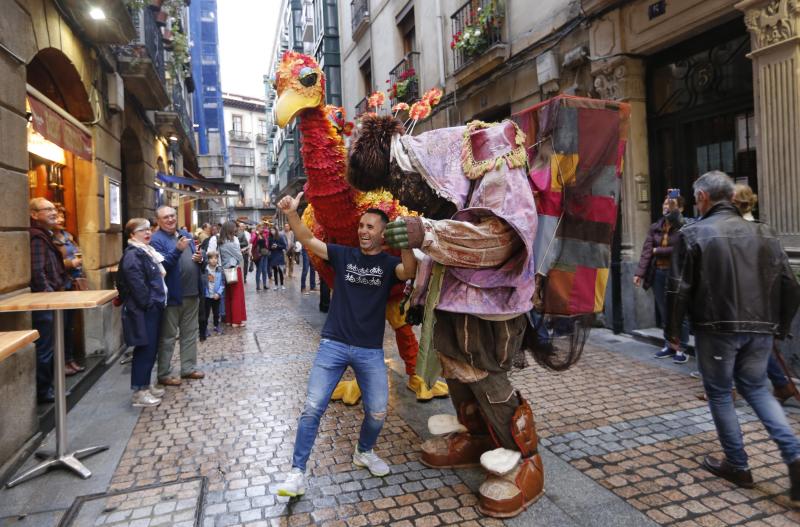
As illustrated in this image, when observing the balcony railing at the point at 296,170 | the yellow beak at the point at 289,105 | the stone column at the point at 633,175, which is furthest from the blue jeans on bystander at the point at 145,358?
the balcony railing at the point at 296,170

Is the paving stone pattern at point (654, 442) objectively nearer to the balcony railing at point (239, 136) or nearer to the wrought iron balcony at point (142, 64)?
the wrought iron balcony at point (142, 64)

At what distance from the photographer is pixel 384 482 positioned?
3053 mm

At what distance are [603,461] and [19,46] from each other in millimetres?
5077

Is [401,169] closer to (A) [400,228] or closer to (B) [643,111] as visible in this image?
(A) [400,228]

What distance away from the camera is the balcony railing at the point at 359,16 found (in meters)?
16.1

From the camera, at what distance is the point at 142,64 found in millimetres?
7281

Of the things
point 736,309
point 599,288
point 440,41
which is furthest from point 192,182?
point 736,309

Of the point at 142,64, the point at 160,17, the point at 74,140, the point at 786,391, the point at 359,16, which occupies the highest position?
the point at 359,16

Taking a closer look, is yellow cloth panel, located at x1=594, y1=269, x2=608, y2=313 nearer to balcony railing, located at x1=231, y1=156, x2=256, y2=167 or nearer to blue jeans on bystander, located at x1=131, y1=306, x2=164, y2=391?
blue jeans on bystander, located at x1=131, y1=306, x2=164, y2=391

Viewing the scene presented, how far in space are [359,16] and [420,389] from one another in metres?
15.2

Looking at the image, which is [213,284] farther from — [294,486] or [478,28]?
[478,28]

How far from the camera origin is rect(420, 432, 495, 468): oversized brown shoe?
10.5ft

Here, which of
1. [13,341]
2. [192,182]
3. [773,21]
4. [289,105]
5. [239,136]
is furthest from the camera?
[239,136]

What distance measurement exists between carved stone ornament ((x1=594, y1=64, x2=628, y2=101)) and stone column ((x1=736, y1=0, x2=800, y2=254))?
1815 mm
